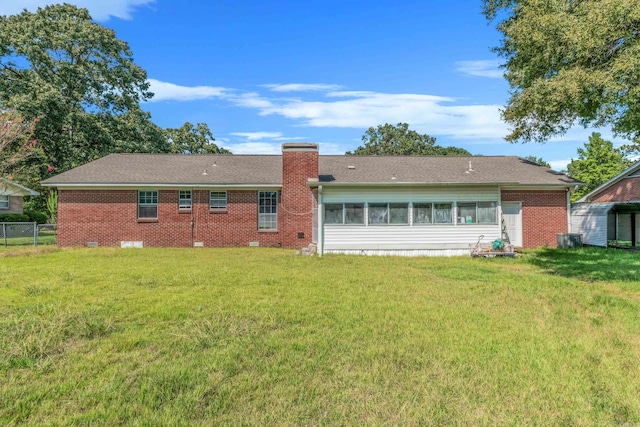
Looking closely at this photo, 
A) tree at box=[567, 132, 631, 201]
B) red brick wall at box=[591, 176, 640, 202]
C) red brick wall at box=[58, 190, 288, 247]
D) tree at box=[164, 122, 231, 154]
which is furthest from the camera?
tree at box=[164, 122, 231, 154]

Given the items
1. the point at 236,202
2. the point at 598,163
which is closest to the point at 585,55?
the point at 236,202

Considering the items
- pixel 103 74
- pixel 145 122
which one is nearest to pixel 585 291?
pixel 145 122

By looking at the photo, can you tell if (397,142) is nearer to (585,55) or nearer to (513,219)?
(513,219)

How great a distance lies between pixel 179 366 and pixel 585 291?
7.70 m

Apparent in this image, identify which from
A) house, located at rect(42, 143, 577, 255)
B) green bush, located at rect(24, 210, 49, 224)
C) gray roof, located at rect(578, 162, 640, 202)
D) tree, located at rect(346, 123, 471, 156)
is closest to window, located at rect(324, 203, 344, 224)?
house, located at rect(42, 143, 577, 255)

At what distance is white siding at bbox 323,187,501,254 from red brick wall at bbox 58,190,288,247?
377 centimetres

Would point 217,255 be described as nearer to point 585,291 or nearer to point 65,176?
point 65,176

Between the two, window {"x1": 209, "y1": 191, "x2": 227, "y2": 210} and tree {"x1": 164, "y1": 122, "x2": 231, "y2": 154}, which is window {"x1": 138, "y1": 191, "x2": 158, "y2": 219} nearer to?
window {"x1": 209, "y1": 191, "x2": 227, "y2": 210}

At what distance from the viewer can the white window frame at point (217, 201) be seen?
15.8m

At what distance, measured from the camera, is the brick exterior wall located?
1528 centimetres

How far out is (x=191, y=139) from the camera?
138 ft

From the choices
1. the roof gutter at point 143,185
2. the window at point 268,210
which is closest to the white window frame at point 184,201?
the roof gutter at point 143,185

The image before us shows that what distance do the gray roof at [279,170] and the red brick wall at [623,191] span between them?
5.03m

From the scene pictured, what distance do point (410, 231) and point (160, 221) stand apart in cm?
1054
